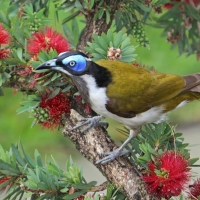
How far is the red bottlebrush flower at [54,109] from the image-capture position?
1504mm

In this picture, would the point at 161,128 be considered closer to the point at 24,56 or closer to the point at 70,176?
the point at 70,176

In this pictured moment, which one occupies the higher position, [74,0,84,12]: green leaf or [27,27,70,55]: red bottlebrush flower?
[74,0,84,12]: green leaf

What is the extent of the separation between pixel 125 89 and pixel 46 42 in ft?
0.94

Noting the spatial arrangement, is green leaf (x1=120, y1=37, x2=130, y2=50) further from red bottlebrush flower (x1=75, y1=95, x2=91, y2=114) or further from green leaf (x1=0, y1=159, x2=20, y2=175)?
green leaf (x1=0, y1=159, x2=20, y2=175)

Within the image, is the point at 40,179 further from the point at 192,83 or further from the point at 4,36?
the point at 192,83

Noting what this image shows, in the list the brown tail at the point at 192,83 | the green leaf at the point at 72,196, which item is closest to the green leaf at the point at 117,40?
the brown tail at the point at 192,83

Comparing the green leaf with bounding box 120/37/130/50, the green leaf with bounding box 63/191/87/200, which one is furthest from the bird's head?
the green leaf with bounding box 63/191/87/200

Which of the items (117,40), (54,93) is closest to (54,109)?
(54,93)

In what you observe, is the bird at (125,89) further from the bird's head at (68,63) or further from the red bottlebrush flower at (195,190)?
the red bottlebrush flower at (195,190)

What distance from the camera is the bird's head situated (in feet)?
4.63

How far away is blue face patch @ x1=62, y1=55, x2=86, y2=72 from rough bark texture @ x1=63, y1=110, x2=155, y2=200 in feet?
0.40

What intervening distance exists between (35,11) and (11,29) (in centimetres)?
21

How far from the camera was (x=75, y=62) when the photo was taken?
4.74 ft

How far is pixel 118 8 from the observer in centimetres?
167
